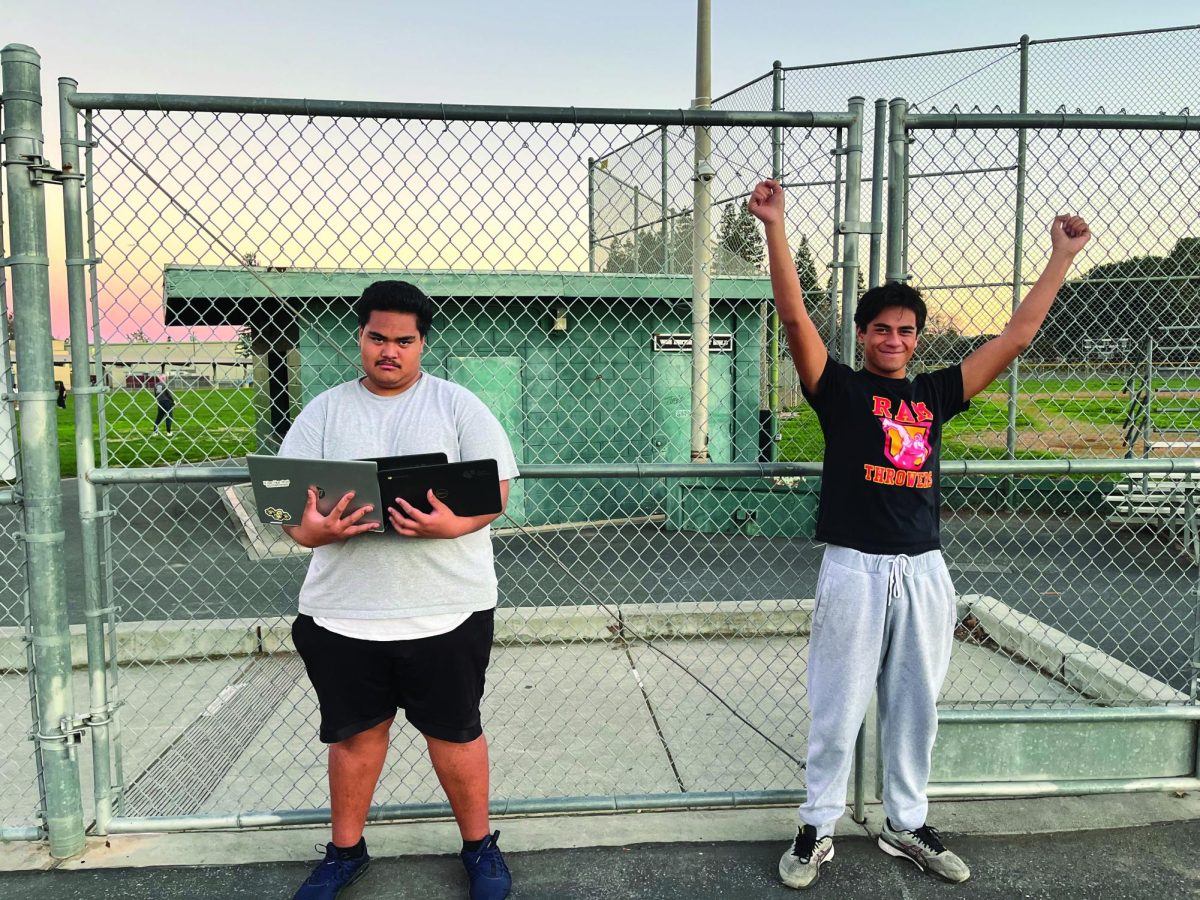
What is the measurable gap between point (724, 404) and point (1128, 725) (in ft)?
25.1

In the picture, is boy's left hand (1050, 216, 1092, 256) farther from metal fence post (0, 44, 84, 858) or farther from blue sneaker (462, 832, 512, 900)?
metal fence post (0, 44, 84, 858)

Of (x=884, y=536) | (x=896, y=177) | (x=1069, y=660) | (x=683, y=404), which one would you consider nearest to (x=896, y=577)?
(x=884, y=536)

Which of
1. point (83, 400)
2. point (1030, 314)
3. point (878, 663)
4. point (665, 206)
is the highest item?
point (665, 206)

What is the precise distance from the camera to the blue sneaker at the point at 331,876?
8.95ft

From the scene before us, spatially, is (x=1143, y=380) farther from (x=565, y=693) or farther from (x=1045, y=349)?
(x=565, y=693)

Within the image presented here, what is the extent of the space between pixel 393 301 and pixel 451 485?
23.0 inches

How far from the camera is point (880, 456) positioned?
2.75m

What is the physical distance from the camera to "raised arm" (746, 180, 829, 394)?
101 inches

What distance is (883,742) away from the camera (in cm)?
295

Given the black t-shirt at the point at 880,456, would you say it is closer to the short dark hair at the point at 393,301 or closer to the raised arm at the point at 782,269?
the raised arm at the point at 782,269

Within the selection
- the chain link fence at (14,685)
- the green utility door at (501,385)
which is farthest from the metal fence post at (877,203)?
the green utility door at (501,385)

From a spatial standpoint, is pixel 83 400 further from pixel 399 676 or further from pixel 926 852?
pixel 926 852

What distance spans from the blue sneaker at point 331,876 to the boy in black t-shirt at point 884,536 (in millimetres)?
1418

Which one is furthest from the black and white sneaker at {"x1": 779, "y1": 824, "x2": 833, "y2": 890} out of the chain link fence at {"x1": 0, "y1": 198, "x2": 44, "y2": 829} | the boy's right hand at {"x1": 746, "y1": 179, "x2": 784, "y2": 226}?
the chain link fence at {"x1": 0, "y1": 198, "x2": 44, "y2": 829}
